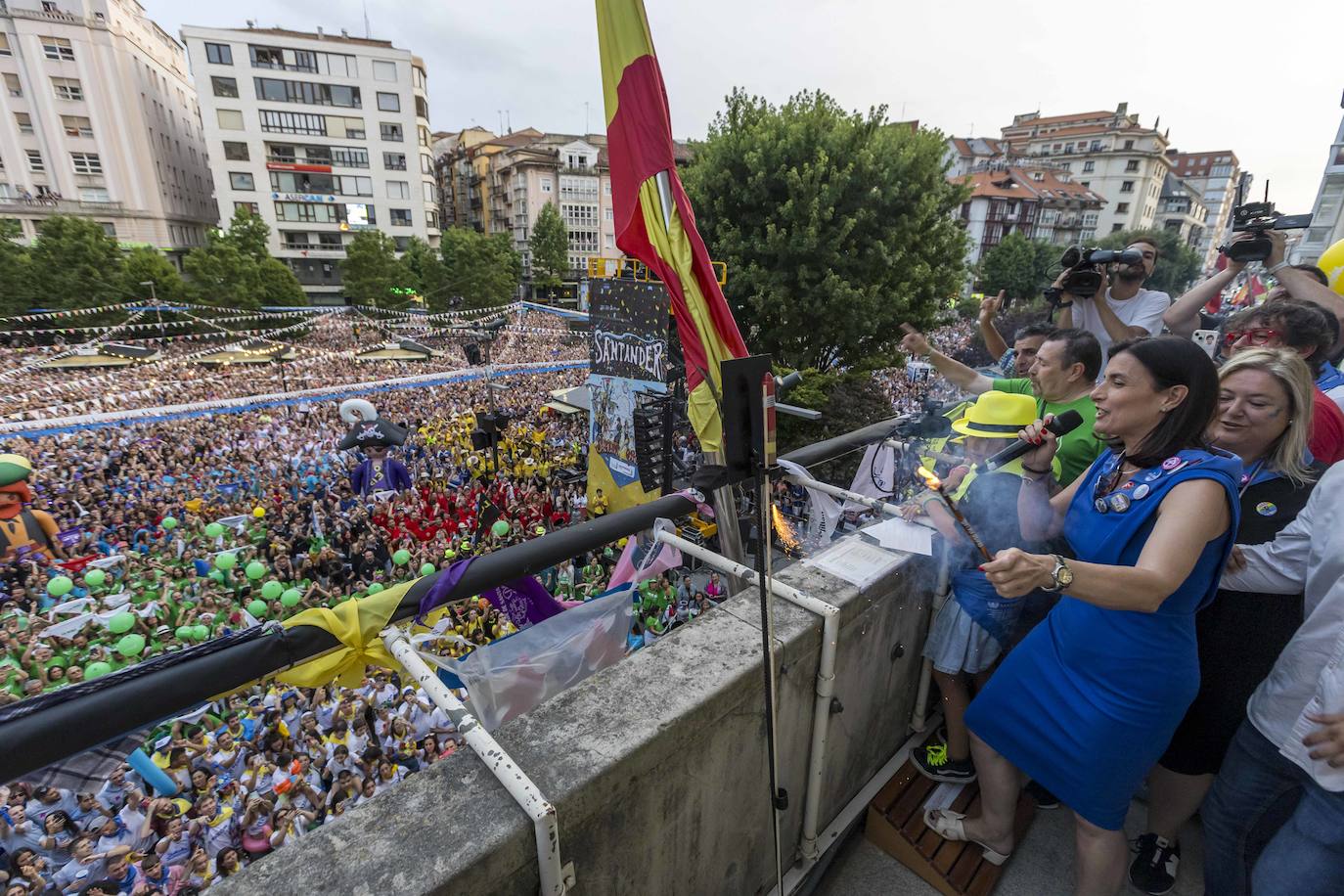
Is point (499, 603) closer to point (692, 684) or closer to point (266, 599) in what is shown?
point (692, 684)

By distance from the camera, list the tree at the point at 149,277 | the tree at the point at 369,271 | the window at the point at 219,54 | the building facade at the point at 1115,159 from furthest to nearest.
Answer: the building facade at the point at 1115,159
the window at the point at 219,54
the tree at the point at 369,271
the tree at the point at 149,277

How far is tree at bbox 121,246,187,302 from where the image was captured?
30.6m

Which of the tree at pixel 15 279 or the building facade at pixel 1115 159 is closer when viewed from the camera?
the tree at pixel 15 279

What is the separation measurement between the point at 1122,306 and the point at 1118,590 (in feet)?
12.7

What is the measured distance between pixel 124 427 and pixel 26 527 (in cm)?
918

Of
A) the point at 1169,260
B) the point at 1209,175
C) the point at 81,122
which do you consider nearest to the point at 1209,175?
the point at 1209,175

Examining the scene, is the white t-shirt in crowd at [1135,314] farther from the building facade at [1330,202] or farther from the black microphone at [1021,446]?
the building facade at [1330,202]

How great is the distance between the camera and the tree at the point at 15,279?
28.2m

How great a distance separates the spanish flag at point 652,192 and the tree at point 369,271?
40.7m

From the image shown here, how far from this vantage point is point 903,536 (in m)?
2.49

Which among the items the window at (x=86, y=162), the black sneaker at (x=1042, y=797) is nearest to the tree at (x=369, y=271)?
the window at (x=86, y=162)

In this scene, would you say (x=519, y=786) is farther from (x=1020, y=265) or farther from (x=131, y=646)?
(x=1020, y=265)

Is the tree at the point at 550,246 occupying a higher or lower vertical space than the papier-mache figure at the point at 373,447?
higher

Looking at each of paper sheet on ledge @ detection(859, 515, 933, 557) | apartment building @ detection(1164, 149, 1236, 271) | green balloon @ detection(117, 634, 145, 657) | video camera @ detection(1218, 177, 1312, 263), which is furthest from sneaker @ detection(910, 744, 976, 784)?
apartment building @ detection(1164, 149, 1236, 271)
